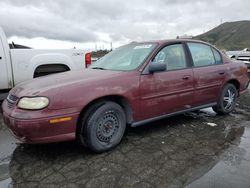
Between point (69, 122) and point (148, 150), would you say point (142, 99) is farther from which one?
point (69, 122)

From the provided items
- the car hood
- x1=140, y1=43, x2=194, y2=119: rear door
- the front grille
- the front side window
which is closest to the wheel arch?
x1=140, y1=43, x2=194, y2=119: rear door

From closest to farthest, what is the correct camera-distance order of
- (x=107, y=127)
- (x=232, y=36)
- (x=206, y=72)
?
(x=107, y=127)
(x=206, y=72)
(x=232, y=36)

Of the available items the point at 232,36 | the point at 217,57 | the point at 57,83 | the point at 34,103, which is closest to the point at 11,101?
the point at 34,103

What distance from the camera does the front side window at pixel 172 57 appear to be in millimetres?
4242

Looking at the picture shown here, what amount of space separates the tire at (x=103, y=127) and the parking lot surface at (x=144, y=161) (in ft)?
0.48

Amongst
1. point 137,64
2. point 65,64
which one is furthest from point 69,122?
point 65,64

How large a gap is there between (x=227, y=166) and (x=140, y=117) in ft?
4.46

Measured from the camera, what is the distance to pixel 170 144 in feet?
12.8

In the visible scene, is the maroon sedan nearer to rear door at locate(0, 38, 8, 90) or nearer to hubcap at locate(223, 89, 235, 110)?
hubcap at locate(223, 89, 235, 110)

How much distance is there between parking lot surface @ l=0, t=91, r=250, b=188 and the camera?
288cm

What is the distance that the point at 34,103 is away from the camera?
10.3ft

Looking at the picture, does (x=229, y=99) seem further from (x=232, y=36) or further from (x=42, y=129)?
(x=232, y=36)

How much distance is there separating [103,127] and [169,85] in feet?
4.28

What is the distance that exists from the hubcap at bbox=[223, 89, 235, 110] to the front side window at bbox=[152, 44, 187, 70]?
4.63 feet
